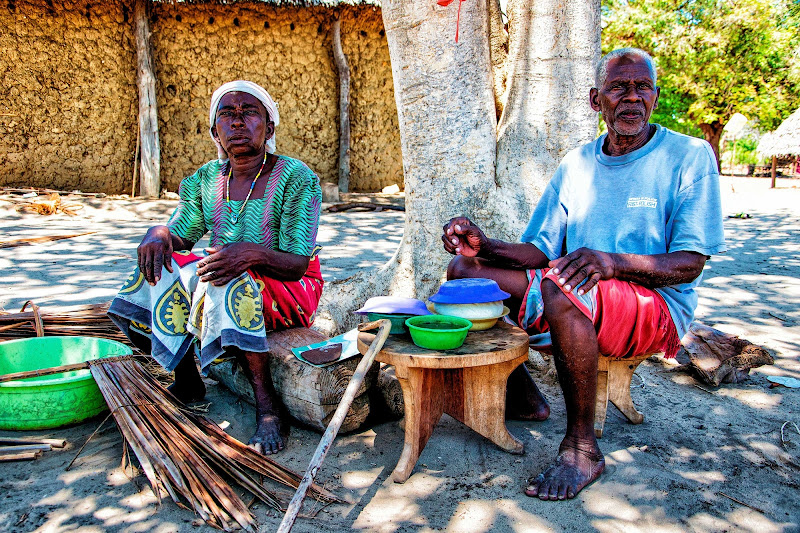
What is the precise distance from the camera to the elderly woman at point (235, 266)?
2.32 m

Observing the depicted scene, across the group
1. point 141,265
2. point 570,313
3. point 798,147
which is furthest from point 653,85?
point 798,147

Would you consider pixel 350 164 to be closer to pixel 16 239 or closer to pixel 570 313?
pixel 16 239

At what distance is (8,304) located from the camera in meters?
3.81

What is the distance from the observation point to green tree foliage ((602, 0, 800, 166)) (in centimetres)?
1697

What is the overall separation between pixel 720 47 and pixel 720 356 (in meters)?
17.4

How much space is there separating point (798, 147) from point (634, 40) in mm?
5427

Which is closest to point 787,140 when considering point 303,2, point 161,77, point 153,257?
point 303,2

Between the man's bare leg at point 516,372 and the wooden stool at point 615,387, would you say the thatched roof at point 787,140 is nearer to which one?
the wooden stool at point 615,387

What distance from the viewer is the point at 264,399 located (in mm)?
2371

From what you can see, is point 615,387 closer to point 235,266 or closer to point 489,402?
point 489,402

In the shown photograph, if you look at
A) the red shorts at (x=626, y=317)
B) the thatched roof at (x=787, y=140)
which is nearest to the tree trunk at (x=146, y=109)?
the red shorts at (x=626, y=317)

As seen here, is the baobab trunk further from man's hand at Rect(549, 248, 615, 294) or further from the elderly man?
man's hand at Rect(549, 248, 615, 294)

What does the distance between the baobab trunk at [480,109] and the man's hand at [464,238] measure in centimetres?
66

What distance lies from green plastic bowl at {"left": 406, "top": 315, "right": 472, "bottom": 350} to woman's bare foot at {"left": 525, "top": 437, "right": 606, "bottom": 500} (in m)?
0.51
